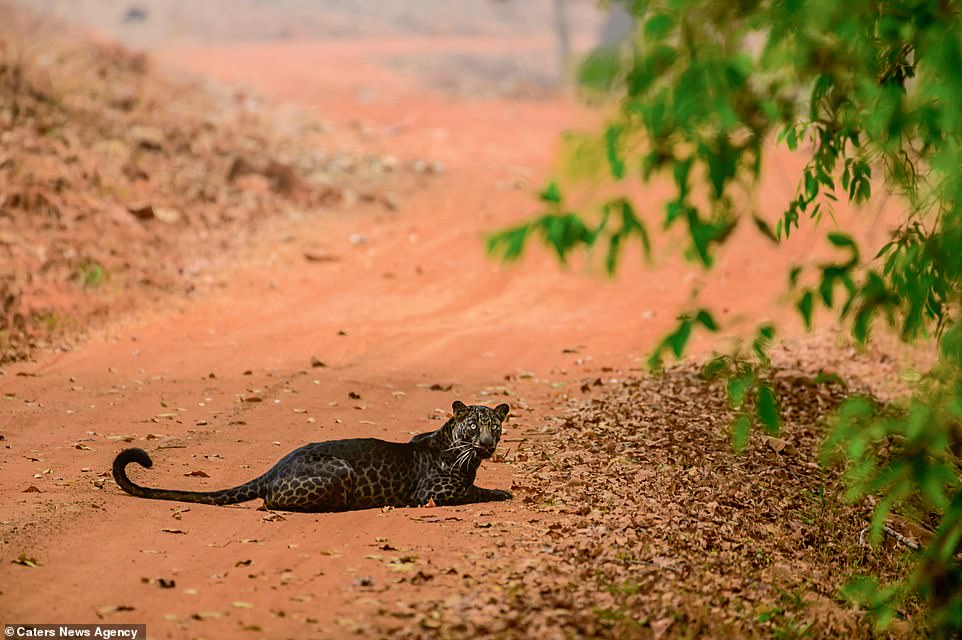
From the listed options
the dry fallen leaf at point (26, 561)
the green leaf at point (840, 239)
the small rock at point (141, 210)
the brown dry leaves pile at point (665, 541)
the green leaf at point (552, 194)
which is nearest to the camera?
the green leaf at point (552, 194)

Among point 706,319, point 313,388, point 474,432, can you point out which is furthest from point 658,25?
point 313,388

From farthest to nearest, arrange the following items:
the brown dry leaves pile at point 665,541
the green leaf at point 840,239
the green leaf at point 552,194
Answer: the brown dry leaves pile at point 665,541, the green leaf at point 840,239, the green leaf at point 552,194

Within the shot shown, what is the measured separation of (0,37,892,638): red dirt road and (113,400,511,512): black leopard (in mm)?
113

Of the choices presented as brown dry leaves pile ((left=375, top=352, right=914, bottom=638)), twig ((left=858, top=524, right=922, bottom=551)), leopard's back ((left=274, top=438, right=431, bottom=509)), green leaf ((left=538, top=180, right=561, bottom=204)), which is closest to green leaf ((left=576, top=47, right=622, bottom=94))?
green leaf ((left=538, top=180, right=561, bottom=204))

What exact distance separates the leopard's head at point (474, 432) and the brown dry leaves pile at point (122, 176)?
5.81 metres

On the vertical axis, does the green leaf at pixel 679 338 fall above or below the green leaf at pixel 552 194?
below

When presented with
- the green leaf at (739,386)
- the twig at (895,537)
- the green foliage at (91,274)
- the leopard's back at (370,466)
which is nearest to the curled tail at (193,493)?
the leopard's back at (370,466)

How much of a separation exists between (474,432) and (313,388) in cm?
350

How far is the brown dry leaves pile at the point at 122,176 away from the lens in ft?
41.3

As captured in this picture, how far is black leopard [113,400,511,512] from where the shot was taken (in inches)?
261

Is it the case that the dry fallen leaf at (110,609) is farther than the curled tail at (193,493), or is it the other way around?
the curled tail at (193,493)

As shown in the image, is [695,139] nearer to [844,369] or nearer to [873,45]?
[873,45]

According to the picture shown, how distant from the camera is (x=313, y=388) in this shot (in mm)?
9938

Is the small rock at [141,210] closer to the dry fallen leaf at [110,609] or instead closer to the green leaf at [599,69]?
the dry fallen leaf at [110,609]
